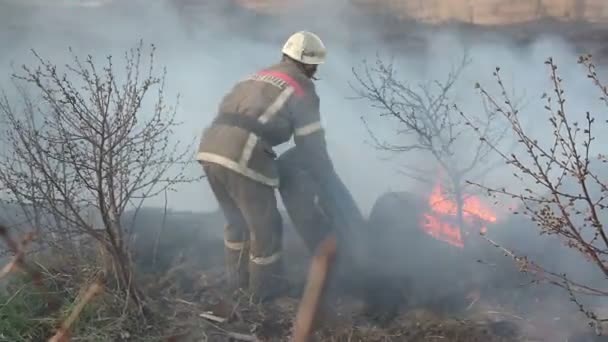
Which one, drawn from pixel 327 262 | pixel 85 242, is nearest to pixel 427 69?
pixel 85 242

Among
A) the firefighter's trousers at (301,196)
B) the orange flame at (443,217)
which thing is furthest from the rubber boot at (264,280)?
the orange flame at (443,217)

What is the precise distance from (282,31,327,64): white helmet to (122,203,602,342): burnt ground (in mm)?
1694

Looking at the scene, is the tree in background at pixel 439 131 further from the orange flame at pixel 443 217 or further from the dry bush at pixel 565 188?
the dry bush at pixel 565 188

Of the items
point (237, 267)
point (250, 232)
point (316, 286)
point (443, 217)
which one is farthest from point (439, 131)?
point (316, 286)

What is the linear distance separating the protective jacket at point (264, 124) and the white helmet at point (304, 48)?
0.10 m

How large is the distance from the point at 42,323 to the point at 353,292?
2.18m

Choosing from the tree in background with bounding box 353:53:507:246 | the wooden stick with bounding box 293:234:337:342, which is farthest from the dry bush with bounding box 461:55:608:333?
the wooden stick with bounding box 293:234:337:342

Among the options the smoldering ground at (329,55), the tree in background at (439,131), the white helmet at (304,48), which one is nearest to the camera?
the white helmet at (304,48)

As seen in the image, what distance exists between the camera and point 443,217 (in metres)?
5.87

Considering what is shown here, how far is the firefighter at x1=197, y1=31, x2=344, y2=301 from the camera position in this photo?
15.7ft

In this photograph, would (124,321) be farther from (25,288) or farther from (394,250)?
(394,250)

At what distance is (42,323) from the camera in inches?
183

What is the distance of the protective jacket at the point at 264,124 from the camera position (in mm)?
4785

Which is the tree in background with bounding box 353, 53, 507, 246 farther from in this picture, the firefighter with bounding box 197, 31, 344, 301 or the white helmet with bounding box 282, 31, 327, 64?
the firefighter with bounding box 197, 31, 344, 301
